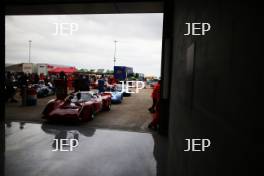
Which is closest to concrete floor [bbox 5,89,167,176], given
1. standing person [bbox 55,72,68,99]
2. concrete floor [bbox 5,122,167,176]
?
concrete floor [bbox 5,122,167,176]

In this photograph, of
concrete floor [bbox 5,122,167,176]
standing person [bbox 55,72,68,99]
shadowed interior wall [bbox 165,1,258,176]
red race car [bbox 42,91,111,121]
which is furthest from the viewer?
standing person [bbox 55,72,68,99]

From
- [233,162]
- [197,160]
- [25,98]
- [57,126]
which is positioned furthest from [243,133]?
[25,98]

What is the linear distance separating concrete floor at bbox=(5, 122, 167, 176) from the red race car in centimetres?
70

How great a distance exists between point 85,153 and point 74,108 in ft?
12.0

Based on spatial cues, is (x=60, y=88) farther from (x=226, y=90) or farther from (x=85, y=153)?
(x=226, y=90)

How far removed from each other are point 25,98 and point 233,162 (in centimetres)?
1370

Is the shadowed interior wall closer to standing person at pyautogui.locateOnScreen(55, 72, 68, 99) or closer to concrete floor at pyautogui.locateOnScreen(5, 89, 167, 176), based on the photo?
concrete floor at pyautogui.locateOnScreen(5, 89, 167, 176)

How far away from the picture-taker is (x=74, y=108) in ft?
29.5

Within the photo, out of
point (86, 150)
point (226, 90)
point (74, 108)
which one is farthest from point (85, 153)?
point (226, 90)

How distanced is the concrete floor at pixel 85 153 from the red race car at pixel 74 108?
70cm

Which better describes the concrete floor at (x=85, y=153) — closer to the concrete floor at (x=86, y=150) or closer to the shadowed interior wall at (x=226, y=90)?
the concrete floor at (x=86, y=150)

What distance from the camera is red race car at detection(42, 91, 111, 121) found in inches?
344

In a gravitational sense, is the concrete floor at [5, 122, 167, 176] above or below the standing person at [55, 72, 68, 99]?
below

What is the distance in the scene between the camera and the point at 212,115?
65.1 inches
